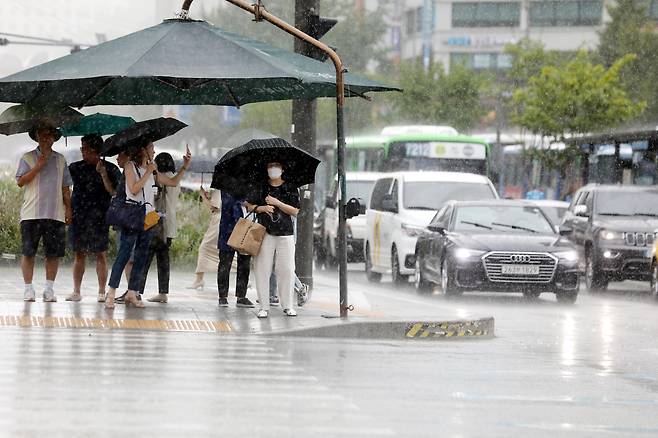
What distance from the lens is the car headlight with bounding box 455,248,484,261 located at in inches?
894

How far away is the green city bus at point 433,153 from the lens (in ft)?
120

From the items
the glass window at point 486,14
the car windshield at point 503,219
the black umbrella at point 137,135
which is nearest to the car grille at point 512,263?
the car windshield at point 503,219

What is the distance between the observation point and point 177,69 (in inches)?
625

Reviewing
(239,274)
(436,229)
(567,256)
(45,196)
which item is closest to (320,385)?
(45,196)

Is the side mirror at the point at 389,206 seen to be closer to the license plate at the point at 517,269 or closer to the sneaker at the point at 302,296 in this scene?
the license plate at the point at 517,269

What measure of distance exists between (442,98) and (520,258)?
170ft

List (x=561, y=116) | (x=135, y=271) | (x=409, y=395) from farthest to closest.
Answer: (x=561, y=116)
(x=135, y=271)
(x=409, y=395)

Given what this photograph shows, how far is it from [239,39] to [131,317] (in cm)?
305

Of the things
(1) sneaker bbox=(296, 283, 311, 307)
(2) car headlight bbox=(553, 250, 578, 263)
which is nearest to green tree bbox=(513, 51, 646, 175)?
(2) car headlight bbox=(553, 250, 578, 263)

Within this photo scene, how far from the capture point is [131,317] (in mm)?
16031

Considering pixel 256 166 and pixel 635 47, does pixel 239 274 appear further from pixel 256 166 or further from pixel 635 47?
pixel 635 47

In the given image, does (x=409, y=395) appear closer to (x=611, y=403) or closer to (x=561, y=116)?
(x=611, y=403)

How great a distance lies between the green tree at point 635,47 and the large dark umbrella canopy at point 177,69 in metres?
51.6

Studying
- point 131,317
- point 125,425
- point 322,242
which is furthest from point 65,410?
point 322,242
